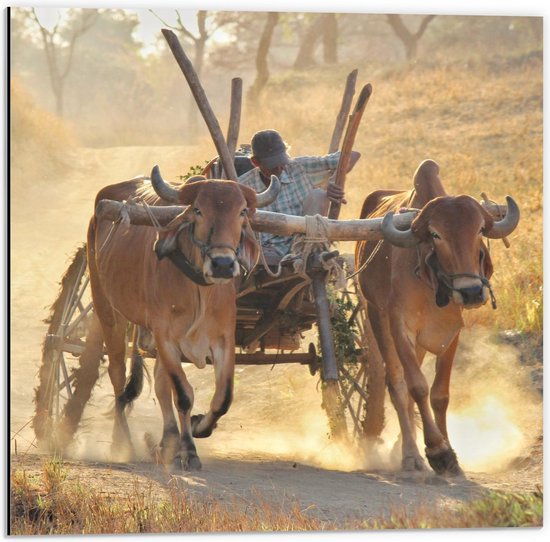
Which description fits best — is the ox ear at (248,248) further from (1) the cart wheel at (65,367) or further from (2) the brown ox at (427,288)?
(1) the cart wheel at (65,367)

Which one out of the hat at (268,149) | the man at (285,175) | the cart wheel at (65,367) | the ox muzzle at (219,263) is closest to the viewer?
the ox muzzle at (219,263)

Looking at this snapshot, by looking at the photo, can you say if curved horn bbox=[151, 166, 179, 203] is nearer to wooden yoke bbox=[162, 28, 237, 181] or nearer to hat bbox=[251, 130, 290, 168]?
wooden yoke bbox=[162, 28, 237, 181]

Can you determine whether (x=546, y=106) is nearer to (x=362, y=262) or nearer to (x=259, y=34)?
(x=362, y=262)

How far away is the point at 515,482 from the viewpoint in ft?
23.1

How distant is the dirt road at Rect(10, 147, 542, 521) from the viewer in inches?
254

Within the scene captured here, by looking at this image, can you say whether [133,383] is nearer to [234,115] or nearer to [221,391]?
[221,391]

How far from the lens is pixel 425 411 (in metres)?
6.79

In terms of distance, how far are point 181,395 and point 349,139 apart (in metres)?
1.76

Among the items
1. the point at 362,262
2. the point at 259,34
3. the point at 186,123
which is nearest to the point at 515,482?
the point at 362,262

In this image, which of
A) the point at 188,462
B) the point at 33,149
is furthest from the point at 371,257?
the point at 33,149

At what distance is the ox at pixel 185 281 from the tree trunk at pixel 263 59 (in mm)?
7760

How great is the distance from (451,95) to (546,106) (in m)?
6.43

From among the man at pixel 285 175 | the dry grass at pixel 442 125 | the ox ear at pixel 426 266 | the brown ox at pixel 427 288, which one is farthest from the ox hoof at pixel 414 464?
the dry grass at pixel 442 125

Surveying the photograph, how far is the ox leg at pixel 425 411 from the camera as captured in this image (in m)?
6.76
